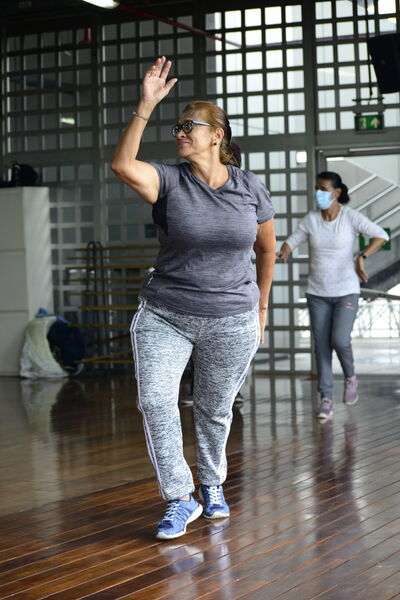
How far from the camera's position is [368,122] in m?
9.70

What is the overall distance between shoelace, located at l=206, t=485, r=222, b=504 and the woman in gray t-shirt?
148mm

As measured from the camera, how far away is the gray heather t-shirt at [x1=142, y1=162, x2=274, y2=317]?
144 inches

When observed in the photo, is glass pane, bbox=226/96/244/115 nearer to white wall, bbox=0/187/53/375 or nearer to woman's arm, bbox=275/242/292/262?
white wall, bbox=0/187/53/375

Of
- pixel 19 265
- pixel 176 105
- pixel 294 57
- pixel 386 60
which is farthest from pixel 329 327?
pixel 19 265

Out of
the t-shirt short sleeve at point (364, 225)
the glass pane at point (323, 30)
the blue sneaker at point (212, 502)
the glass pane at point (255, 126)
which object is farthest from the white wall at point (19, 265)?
the blue sneaker at point (212, 502)

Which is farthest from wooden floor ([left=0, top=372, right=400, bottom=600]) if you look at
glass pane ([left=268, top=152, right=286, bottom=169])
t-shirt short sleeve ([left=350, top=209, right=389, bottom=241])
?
glass pane ([left=268, top=152, right=286, bottom=169])

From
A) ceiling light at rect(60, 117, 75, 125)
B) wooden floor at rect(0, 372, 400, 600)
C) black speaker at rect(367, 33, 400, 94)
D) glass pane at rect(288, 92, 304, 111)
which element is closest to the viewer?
wooden floor at rect(0, 372, 400, 600)

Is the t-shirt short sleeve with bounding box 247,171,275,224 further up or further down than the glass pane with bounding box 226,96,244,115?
further down

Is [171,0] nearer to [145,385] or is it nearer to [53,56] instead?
[53,56]

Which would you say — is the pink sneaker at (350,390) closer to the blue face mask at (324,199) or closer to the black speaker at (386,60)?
→ the blue face mask at (324,199)

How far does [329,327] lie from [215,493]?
9.89ft

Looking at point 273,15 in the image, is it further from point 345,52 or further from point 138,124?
point 138,124

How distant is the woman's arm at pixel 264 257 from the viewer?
157 inches

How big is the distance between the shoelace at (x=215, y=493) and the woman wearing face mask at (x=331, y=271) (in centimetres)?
291
